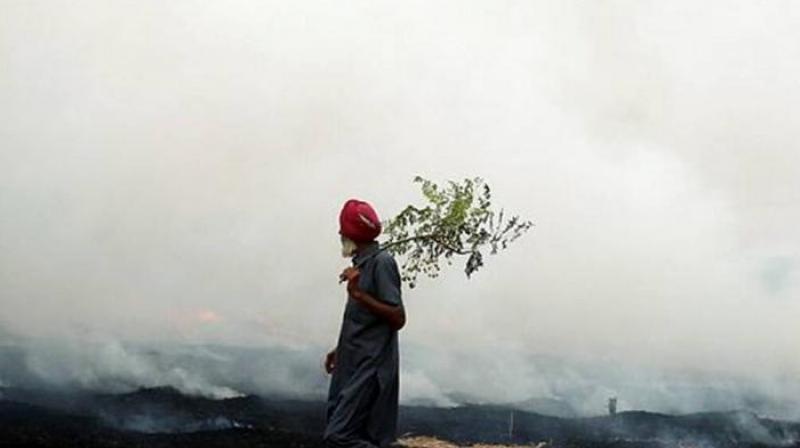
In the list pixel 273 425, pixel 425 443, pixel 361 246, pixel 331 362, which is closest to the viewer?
pixel 361 246

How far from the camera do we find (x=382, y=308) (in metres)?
6.04

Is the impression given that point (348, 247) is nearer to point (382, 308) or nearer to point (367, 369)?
point (382, 308)

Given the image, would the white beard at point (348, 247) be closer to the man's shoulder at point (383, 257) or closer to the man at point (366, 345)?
the man at point (366, 345)

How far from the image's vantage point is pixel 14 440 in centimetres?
889

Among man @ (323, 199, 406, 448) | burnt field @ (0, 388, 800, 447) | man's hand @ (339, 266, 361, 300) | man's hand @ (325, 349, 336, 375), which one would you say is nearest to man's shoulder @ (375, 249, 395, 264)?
man @ (323, 199, 406, 448)

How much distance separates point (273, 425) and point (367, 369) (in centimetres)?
347

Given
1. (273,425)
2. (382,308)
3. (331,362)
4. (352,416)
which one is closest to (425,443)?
(273,425)

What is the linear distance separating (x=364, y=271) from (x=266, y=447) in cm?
338

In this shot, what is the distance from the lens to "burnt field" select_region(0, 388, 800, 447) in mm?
9062

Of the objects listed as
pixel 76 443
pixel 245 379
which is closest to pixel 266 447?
pixel 245 379

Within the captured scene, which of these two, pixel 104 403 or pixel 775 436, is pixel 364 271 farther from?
pixel 775 436

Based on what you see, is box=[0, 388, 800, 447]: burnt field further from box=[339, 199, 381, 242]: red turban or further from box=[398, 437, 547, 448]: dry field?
box=[339, 199, 381, 242]: red turban

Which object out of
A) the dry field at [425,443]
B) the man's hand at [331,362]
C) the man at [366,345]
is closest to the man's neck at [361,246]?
the man at [366,345]

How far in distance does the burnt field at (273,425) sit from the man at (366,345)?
10.6 ft
